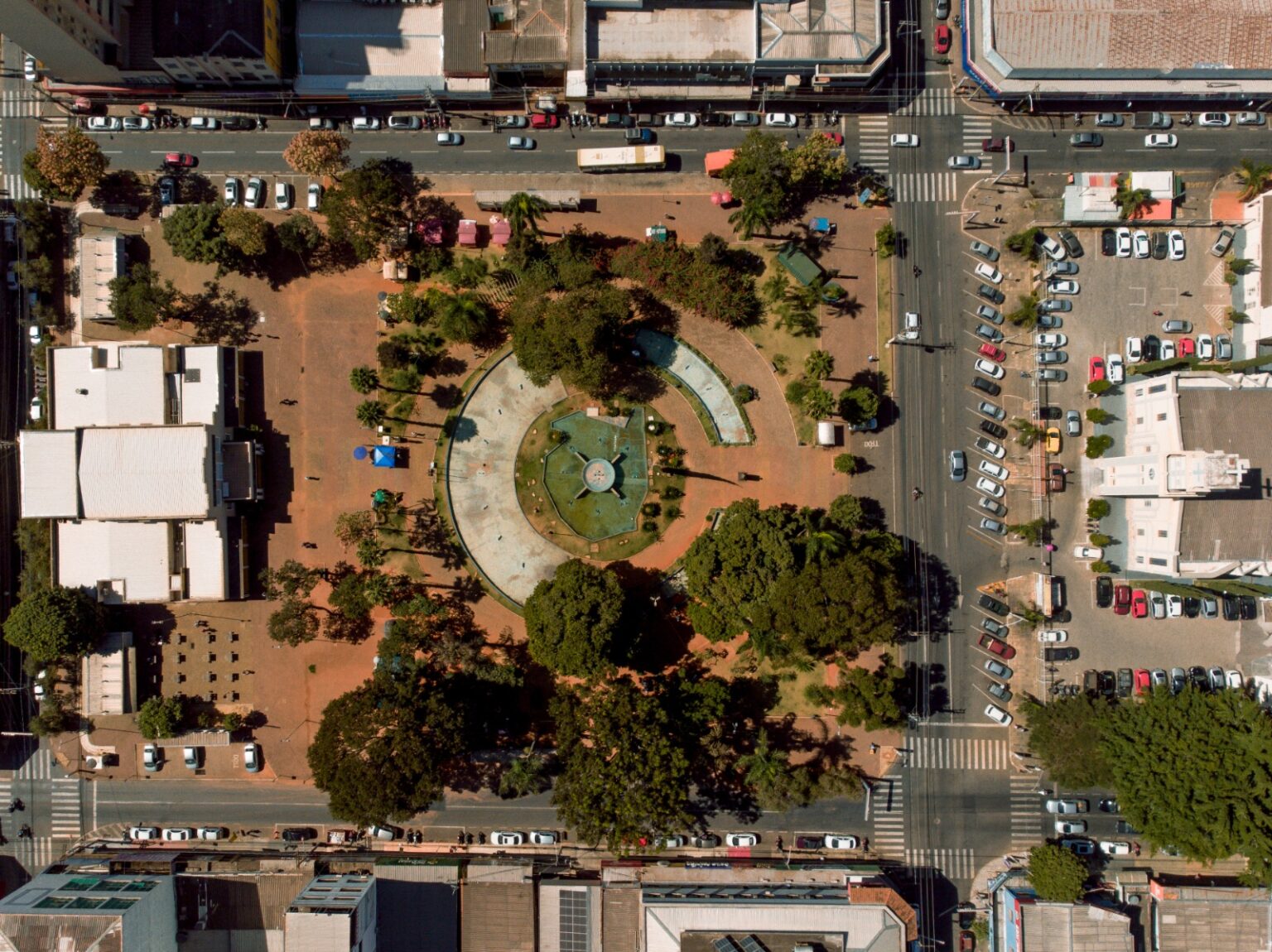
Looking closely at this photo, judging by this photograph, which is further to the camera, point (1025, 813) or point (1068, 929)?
point (1025, 813)

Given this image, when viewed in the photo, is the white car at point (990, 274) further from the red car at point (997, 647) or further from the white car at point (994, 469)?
the red car at point (997, 647)

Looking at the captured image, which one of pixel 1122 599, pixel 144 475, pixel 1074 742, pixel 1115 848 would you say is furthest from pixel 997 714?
pixel 144 475

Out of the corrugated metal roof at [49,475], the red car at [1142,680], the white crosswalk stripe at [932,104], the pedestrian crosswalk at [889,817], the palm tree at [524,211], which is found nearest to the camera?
the corrugated metal roof at [49,475]

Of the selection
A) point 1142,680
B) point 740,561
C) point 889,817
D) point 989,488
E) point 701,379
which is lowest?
point 889,817

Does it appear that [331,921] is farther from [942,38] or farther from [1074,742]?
[942,38]

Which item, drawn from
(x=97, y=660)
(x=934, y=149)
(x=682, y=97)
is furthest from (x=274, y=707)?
(x=934, y=149)

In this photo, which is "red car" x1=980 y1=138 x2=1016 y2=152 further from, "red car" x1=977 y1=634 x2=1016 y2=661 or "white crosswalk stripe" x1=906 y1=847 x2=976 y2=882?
"white crosswalk stripe" x1=906 y1=847 x2=976 y2=882

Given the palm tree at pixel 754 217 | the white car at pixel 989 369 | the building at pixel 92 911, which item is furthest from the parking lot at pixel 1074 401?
the building at pixel 92 911

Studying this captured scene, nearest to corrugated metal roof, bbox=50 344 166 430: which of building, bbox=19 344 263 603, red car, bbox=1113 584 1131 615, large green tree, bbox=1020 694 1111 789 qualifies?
building, bbox=19 344 263 603
